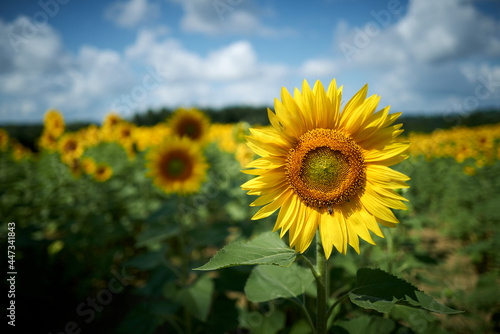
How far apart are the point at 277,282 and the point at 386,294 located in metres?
0.58

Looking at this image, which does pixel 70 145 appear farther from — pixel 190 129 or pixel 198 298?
pixel 198 298

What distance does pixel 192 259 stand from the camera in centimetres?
456

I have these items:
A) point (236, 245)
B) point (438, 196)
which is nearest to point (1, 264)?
point (236, 245)

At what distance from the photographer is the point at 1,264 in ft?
9.50

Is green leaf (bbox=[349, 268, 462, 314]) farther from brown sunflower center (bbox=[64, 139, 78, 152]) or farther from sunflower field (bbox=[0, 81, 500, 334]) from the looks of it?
brown sunflower center (bbox=[64, 139, 78, 152])

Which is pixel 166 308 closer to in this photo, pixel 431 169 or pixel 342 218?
pixel 342 218

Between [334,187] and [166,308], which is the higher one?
[334,187]

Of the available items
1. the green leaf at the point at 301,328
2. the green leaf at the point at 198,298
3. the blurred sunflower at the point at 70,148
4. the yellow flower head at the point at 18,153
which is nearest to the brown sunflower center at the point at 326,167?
the green leaf at the point at 301,328

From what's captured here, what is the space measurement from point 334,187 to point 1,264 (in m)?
3.65

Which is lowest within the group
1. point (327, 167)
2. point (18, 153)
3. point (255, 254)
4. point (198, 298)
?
point (198, 298)

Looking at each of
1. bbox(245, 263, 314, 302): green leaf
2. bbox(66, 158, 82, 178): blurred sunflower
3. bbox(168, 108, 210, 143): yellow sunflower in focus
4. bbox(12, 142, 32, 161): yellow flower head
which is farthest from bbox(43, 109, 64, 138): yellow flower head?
bbox(245, 263, 314, 302): green leaf

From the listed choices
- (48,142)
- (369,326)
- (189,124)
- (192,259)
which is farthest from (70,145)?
(369,326)

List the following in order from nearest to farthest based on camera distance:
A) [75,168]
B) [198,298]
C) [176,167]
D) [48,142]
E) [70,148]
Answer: [198,298]
[176,167]
[75,168]
[70,148]
[48,142]

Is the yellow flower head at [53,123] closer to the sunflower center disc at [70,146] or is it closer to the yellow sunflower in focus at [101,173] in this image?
the sunflower center disc at [70,146]
